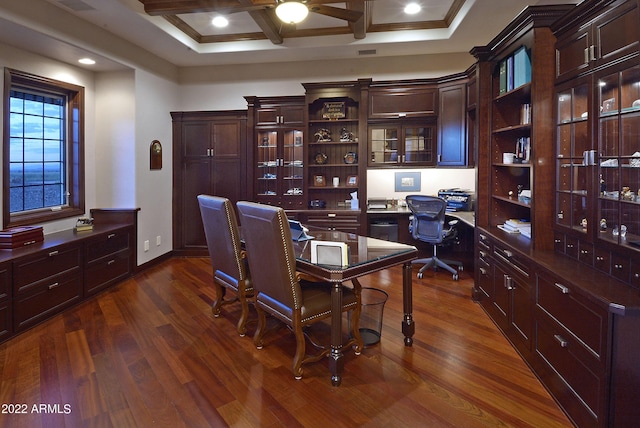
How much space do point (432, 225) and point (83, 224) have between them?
165 inches

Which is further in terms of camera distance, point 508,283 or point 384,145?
point 384,145

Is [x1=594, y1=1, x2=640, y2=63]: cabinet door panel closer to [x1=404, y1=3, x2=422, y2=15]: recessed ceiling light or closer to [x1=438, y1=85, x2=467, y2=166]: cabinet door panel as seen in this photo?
[x1=404, y1=3, x2=422, y2=15]: recessed ceiling light

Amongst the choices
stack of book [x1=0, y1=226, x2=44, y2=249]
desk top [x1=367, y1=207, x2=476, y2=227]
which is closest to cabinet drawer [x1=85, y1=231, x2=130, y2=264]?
stack of book [x1=0, y1=226, x2=44, y2=249]

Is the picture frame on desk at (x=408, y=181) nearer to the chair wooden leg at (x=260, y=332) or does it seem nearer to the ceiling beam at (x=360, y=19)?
the ceiling beam at (x=360, y=19)

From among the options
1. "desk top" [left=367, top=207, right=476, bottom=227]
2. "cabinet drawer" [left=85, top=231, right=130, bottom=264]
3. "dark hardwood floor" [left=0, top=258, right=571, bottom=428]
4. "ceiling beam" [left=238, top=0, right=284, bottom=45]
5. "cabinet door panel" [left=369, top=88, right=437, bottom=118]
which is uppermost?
"ceiling beam" [left=238, top=0, right=284, bottom=45]

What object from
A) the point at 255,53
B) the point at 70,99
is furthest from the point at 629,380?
the point at 70,99

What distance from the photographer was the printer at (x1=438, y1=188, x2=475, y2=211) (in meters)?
5.50

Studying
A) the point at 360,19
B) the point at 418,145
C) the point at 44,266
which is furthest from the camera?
the point at 418,145

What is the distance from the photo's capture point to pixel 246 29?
16.7 ft

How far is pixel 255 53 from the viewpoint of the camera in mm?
5598

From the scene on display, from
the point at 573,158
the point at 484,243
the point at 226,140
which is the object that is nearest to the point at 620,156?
the point at 573,158

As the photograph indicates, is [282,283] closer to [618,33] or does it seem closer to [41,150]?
[618,33]

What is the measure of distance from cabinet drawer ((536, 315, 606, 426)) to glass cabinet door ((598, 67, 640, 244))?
657 millimetres

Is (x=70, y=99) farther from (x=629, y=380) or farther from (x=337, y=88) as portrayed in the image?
(x=629, y=380)
